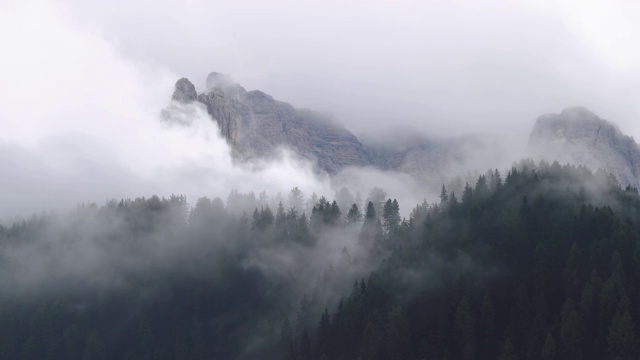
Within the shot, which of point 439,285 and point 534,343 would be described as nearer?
point 534,343

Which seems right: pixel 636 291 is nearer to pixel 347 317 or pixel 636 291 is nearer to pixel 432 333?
pixel 432 333

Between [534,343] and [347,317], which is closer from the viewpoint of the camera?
[534,343]

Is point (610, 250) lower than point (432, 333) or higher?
higher

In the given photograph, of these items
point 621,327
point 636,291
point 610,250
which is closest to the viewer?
point 621,327

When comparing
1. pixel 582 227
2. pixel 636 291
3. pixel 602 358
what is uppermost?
pixel 582 227

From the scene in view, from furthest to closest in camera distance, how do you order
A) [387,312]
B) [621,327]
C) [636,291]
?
[387,312], [636,291], [621,327]

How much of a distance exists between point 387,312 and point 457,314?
1769 cm

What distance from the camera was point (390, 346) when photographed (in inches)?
6796

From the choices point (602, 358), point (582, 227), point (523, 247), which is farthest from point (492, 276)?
point (602, 358)

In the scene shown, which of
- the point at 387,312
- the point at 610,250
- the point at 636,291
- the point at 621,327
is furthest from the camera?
the point at 387,312

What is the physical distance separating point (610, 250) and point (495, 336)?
1132 inches

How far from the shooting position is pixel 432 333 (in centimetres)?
17288

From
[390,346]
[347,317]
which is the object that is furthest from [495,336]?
[347,317]

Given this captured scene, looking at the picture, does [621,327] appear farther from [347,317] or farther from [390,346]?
[347,317]
